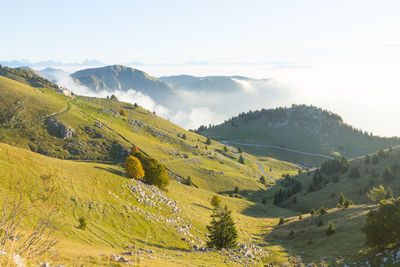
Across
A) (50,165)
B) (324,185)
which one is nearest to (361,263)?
(50,165)

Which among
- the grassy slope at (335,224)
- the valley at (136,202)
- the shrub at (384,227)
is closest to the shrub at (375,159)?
the valley at (136,202)

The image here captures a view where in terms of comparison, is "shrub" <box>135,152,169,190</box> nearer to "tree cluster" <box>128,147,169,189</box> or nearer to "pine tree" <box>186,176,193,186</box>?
"tree cluster" <box>128,147,169,189</box>

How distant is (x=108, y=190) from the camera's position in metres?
54.5

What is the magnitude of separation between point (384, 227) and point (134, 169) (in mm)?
52505

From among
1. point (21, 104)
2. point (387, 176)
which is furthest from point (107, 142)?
point (387, 176)

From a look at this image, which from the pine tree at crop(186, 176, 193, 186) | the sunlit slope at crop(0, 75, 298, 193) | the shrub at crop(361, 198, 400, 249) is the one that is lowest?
the pine tree at crop(186, 176, 193, 186)

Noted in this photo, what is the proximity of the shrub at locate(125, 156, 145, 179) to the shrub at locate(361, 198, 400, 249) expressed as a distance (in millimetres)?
49481

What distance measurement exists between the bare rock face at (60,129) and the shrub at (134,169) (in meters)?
86.3

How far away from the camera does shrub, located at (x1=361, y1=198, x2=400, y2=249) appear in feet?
116

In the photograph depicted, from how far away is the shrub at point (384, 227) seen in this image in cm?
3550

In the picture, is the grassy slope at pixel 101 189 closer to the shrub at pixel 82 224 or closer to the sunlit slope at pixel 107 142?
the sunlit slope at pixel 107 142

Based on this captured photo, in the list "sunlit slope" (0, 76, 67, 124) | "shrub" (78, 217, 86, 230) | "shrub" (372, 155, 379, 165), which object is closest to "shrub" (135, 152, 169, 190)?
"shrub" (78, 217, 86, 230)

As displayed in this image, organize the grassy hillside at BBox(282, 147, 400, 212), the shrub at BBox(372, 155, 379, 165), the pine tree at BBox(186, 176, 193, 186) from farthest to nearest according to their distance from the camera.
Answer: the shrub at BBox(372, 155, 379, 165), the pine tree at BBox(186, 176, 193, 186), the grassy hillside at BBox(282, 147, 400, 212)

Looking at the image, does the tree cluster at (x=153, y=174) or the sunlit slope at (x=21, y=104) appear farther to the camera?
the sunlit slope at (x=21, y=104)
